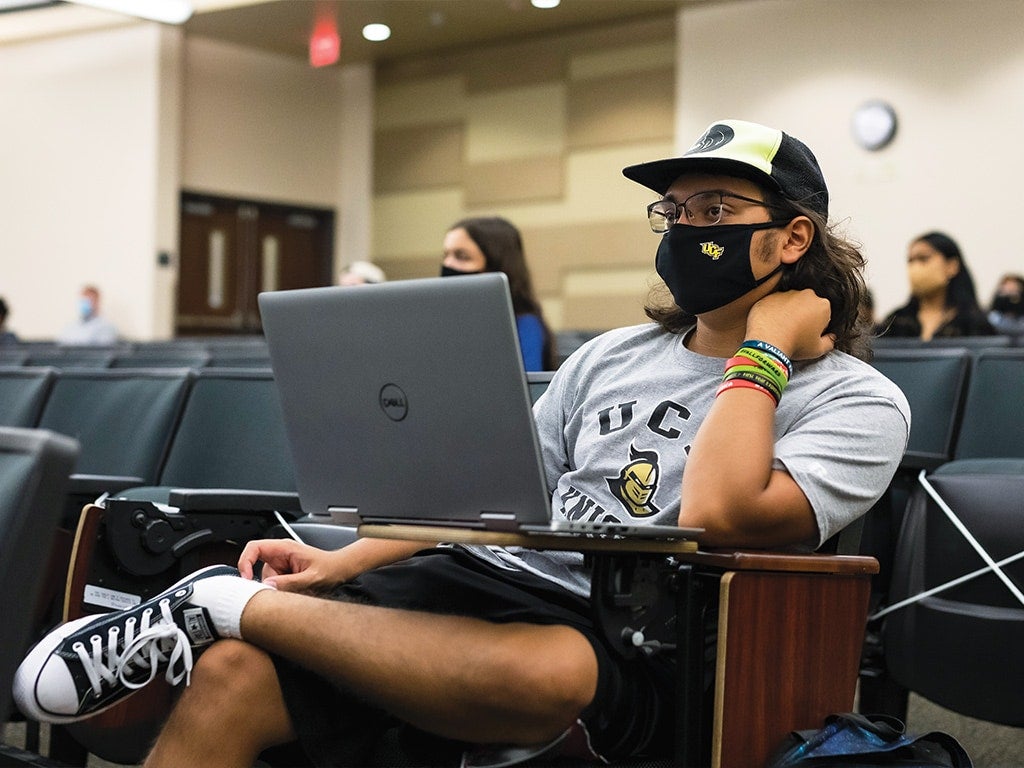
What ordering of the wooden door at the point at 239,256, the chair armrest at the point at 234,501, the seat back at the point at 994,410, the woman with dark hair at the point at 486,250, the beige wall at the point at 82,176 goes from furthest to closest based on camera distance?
the wooden door at the point at 239,256 < the beige wall at the point at 82,176 < the woman with dark hair at the point at 486,250 < the seat back at the point at 994,410 < the chair armrest at the point at 234,501

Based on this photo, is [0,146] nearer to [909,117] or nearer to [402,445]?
[909,117]

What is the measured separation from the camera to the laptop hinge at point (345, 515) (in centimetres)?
149

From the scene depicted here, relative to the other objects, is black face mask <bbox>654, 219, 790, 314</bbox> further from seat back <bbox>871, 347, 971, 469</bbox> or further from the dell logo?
seat back <bbox>871, 347, 971, 469</bbox>

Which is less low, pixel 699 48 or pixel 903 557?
pixel 699 48

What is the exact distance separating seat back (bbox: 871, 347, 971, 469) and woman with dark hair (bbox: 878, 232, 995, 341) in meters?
2.52

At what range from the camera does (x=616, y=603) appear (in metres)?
1.46

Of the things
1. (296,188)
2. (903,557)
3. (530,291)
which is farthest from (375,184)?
(903,557)

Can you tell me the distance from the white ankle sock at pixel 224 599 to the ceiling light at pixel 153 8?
9555mm

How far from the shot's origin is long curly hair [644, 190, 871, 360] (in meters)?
1.77

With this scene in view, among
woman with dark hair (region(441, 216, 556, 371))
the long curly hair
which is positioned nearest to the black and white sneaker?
the long curly hair

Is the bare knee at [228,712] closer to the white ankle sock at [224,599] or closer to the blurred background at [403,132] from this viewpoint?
the white ankle sock at [224,599]

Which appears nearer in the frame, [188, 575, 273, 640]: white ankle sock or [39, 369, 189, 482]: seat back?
[188, 575, 273, 640]: white ankle sock

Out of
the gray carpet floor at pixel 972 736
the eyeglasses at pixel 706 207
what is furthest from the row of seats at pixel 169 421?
the eyeglasses at pixel 706 207

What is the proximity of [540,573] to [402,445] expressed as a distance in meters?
0.36
